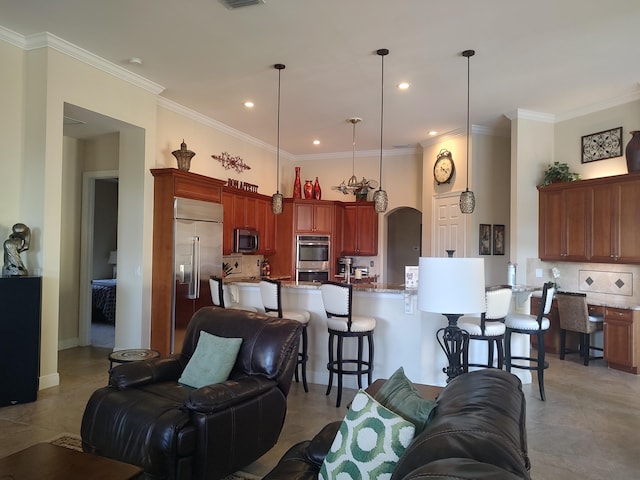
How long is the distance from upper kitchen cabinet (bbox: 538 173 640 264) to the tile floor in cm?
152

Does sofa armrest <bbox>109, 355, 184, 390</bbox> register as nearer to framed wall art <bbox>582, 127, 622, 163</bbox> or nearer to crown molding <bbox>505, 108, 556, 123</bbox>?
crown molding <bbox>505, 108, 556, 123</bbox>

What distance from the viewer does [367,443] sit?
1.57 meters

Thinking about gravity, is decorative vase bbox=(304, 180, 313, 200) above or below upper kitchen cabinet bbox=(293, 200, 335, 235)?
above

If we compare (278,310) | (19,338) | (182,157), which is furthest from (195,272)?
(19,338)

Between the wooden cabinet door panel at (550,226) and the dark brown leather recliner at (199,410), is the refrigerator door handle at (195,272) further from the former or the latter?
the wooden cabinet door panel at (550,226)

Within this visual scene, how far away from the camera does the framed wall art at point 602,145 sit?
5531mm

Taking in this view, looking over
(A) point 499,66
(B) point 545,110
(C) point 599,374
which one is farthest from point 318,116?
(C) point 599,374

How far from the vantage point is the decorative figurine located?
3.88 metres

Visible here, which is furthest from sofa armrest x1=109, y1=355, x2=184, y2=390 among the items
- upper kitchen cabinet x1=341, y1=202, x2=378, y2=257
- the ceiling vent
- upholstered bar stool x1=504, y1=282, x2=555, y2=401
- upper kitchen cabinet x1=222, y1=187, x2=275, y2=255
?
upper kitchen cabinet x1=341, y1=202, x2=378, y2=257

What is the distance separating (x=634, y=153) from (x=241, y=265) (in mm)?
5747

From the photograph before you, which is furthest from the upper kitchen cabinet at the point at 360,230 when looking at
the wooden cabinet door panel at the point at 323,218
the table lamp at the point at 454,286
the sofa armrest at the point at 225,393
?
the table lamp at the point at 454,286

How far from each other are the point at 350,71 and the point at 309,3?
1.39 m

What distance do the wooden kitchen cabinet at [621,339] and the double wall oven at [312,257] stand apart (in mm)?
4480

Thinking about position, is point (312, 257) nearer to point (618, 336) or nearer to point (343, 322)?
point (343, 322)
